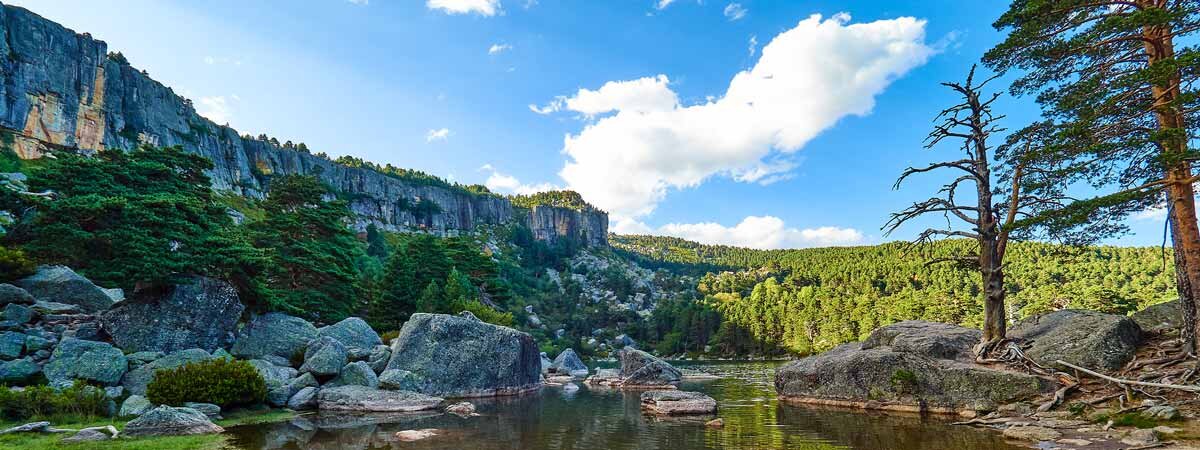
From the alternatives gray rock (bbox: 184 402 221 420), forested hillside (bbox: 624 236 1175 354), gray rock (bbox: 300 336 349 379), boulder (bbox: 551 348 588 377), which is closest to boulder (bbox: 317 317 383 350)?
gray rock (bbox: 300 336 349 379)

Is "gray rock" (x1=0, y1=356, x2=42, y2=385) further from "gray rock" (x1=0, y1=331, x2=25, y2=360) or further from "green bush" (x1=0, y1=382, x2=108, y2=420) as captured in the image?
"green bush" (x1=0, y1=382, x2=108, y2=420)

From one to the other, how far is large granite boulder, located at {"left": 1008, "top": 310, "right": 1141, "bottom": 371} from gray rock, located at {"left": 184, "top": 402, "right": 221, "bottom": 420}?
28341 millimetres

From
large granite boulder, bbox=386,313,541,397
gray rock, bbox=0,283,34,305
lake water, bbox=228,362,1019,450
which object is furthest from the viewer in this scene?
large granite boulder, bbox=386,313,541,397

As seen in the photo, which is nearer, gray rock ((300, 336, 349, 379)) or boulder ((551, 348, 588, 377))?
gray rock ((300, 336, 349, 379))

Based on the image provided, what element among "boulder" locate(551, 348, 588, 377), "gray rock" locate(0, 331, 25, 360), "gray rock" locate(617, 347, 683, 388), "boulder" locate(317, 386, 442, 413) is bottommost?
"boulder" locate(551, 348, 588, 377)

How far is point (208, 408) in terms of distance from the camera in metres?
17.9

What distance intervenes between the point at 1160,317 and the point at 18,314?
42.8m

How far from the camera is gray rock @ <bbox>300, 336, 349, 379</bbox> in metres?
24.5

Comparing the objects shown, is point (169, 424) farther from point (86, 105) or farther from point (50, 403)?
point (86, 105)

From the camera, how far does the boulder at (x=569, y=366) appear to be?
51.5 m

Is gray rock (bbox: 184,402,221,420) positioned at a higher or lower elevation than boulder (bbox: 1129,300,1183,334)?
lower

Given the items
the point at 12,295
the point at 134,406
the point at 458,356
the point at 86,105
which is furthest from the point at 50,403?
the point at 86,105

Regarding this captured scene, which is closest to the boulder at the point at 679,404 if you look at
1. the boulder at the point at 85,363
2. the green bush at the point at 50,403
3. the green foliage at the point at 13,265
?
the green bush at the point at 50,403

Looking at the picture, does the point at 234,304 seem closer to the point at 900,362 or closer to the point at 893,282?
the point at 900,362
